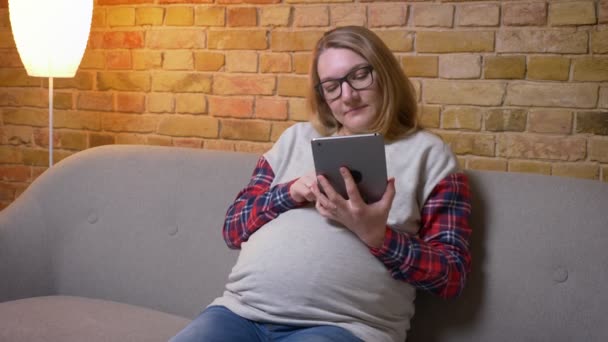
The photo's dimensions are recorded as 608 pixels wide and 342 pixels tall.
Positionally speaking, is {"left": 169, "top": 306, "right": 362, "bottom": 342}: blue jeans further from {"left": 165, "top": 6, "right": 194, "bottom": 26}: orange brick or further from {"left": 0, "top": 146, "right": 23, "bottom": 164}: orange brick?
{"left": 0, "top": 146, "right": 23, "bottom": 164}: orange brick

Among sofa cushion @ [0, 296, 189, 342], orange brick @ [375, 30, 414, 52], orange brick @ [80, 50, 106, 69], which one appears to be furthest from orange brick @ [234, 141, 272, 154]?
sofa cushion @ [0, 296, 189, 342]

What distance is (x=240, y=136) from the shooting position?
9.88 feet

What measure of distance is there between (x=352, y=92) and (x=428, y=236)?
1.24ft

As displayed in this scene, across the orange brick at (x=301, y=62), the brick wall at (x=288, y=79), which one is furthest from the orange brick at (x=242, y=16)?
the orange brick at (x=301, y=62)

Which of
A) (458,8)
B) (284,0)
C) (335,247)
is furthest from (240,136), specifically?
(335,247)

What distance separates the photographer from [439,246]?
167cm

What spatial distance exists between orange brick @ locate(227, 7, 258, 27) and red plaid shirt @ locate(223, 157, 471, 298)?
116 centimetres

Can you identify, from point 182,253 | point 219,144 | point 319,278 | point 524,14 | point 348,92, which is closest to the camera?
point 319,278

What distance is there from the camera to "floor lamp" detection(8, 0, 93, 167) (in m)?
2.76

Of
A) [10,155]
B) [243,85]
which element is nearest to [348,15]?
[243,85]

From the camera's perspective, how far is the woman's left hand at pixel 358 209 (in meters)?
1.53

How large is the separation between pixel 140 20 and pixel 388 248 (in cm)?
194

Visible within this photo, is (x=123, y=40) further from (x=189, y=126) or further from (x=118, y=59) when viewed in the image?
(x=189, y=126)

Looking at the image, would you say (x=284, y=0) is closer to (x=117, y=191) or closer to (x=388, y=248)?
(x=117, y=191)
